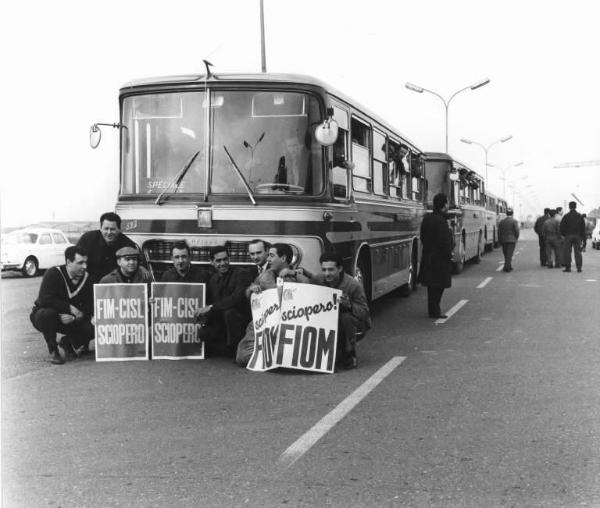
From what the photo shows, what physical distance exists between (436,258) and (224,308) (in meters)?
4.41

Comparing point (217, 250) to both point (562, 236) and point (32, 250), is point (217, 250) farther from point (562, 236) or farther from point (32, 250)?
point (32, 250)

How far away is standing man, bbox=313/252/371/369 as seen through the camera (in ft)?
25.9

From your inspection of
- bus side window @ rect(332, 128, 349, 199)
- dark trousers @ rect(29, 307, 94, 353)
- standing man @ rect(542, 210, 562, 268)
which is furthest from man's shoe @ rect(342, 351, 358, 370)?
→ standing man @ rect(542, 210, 562, 268)

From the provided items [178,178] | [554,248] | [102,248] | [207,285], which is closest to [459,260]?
[554,248]

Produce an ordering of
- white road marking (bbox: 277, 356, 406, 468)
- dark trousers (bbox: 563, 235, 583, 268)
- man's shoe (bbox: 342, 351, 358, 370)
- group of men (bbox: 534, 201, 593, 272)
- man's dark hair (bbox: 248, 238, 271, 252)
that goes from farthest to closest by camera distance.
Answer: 1. group of men (bbox: 534, 201, 593, 272)
2. dark trousers (bbox: 563, 235, 583, 268)
3. man's dark hair (bbox: 248, 238, 271, 252)
4. man's shoe (bbox: 342, 351, 358, 370)
5. white road marking (bbox: 277, 356, 406, 468)

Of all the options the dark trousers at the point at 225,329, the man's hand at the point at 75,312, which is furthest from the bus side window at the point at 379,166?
the man's hand at the point at 75,312

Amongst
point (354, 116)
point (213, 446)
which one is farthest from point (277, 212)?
point (213, 446)

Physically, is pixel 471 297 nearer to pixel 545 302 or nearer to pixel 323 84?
pixel 545 302

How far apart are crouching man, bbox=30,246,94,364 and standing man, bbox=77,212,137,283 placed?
12.4 inches

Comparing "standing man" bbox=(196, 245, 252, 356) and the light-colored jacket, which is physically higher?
the light-colored jacket

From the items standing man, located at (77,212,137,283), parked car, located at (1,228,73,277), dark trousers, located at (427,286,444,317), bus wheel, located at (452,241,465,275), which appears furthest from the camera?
parked car, located at (1,228,73,277)

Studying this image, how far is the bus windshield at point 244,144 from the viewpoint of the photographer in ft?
29.0

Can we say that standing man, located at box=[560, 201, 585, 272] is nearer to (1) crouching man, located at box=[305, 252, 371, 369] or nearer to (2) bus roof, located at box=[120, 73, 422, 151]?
(2) bus roof, located at box=[120, 73, 422, 151]

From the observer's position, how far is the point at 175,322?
27.4ft
